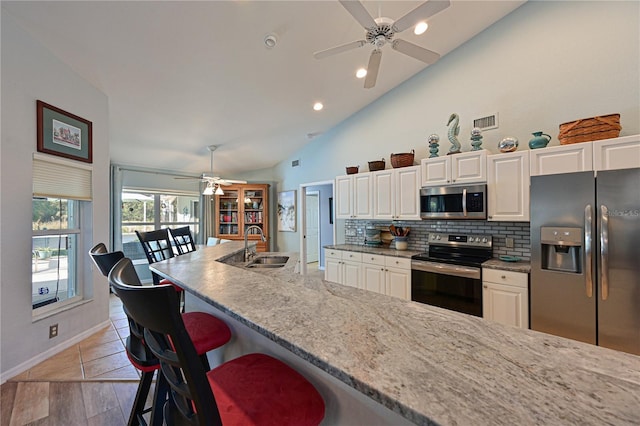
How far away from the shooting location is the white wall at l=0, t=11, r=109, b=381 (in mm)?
2156

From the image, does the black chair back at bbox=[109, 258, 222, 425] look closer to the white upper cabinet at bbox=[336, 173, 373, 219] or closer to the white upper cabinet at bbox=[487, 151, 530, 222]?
the white upper cabinet at bbox=[487, 151, 530, 222]

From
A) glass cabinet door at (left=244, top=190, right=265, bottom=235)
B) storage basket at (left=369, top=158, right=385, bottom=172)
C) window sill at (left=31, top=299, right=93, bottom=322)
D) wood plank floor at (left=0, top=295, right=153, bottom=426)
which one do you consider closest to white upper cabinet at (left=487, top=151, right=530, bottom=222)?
storage basket at (left=369, top=158, right=385, bottom=172)

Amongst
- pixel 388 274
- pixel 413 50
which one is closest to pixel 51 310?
pixel 388 274

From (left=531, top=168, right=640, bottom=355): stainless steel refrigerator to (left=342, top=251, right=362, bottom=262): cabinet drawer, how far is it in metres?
1.97

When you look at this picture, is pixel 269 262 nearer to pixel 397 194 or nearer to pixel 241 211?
pixel 397 194

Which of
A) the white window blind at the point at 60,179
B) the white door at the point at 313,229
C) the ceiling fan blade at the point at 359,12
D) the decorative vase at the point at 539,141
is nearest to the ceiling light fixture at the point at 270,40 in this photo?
the ceiling fan blade at the point at 359,12

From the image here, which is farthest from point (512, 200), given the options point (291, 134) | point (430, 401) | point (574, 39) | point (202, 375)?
point (291, 134)

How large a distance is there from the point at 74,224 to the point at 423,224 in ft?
13.8

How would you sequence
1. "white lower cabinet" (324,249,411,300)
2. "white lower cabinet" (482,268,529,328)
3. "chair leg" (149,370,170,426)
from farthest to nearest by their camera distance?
"white lower cabinet" (324,249,411,300), "white lower cabinet" (482,268,529,328), "chair leg" (149,370,170,426)

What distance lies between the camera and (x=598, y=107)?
2547mm

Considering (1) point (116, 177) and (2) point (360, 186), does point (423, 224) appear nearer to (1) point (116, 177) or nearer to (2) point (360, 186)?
(2) point (360, 186)

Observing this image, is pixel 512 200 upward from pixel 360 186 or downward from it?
downward

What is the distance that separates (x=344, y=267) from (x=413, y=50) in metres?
2.82

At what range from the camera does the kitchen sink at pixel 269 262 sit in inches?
108
